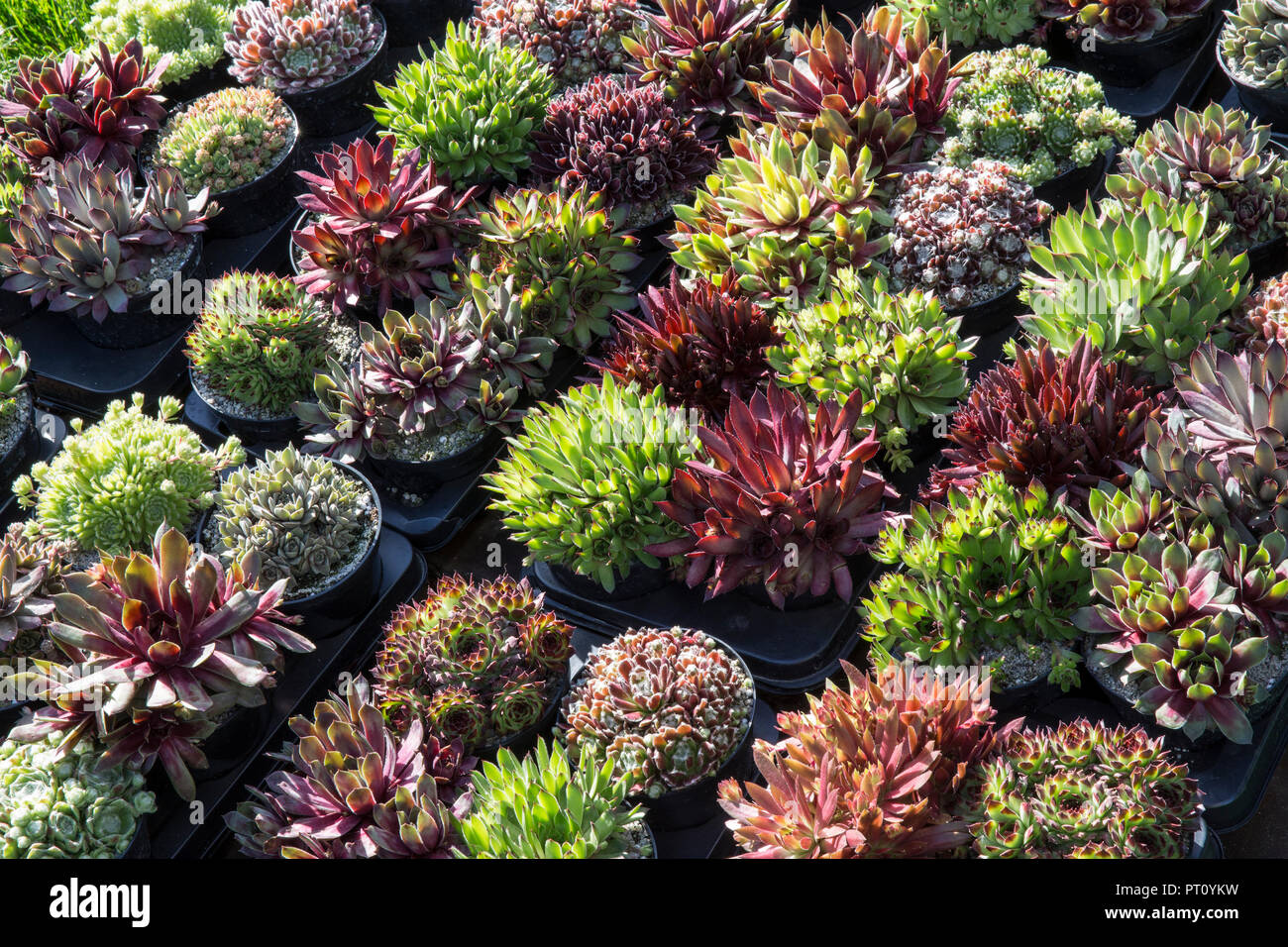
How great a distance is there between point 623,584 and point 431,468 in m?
0.84

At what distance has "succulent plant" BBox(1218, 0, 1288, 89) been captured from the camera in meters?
4.55

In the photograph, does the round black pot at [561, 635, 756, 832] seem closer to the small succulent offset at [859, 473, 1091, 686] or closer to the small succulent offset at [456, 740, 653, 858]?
the small succulent offset at [456, 740, 653, 858]

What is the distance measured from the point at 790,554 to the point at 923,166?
5.50 ft

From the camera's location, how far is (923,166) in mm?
4410

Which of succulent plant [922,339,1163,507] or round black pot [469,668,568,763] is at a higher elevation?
succulent plant [922,339,1163,507]

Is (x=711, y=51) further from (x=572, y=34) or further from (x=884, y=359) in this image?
(x=884, y=359)

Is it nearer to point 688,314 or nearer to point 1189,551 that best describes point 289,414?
point 688,314

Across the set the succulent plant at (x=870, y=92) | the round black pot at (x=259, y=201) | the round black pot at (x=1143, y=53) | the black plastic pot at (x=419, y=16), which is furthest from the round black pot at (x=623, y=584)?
the black plastic pot at (x=419, y=16)

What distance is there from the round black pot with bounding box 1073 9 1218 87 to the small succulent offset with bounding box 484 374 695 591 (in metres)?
2.55

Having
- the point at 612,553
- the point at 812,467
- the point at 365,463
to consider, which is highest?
the point at 812,467

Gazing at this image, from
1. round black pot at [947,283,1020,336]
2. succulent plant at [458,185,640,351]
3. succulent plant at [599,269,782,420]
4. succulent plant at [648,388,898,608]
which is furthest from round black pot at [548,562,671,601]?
round black pot at [947,283,1020,336]

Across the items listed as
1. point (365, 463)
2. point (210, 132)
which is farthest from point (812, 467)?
point (210, 132)

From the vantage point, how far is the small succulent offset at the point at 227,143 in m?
5.08

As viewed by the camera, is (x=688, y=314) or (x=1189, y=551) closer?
(x=1189, y=551)
